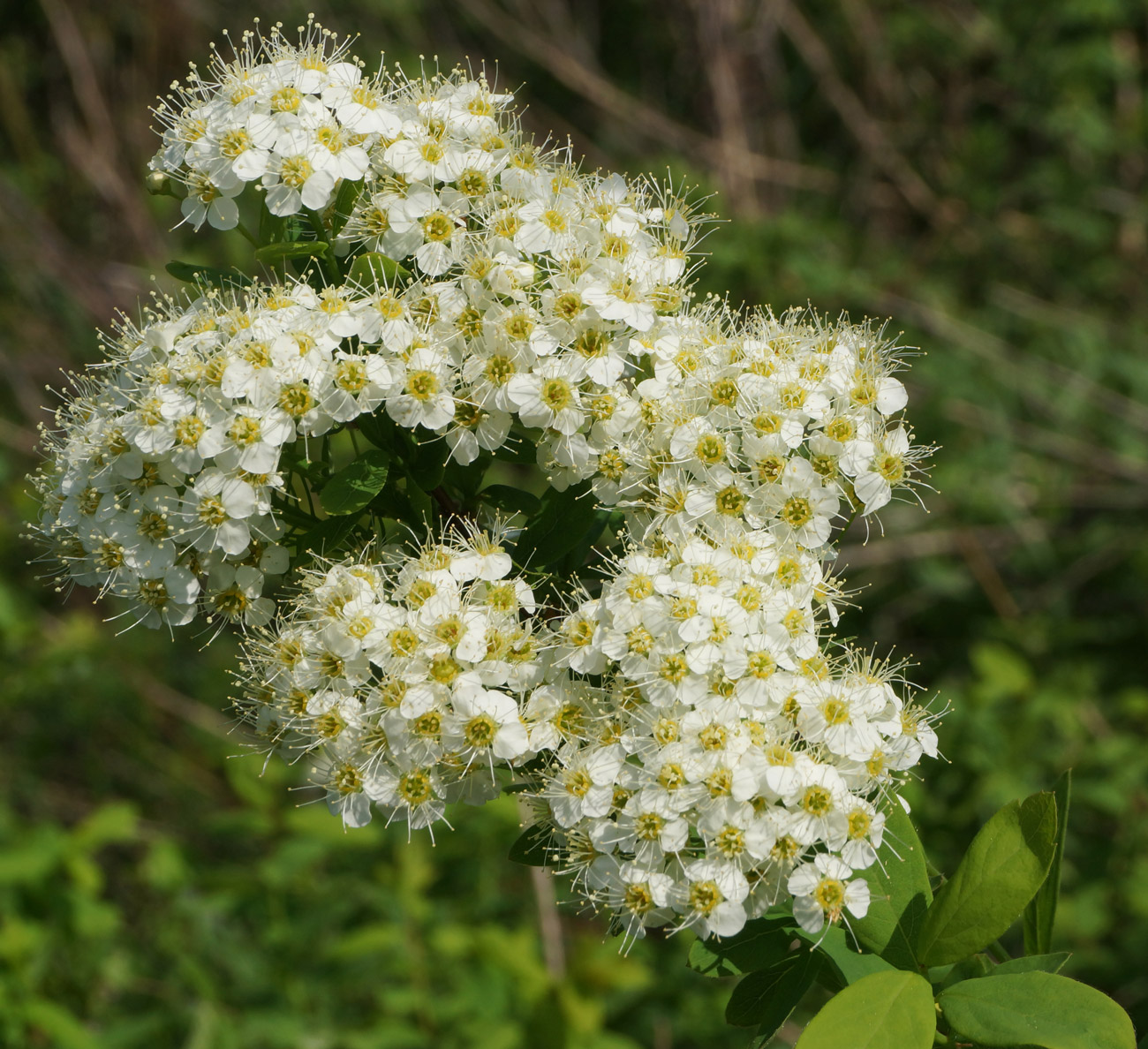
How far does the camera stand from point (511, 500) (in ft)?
6.55

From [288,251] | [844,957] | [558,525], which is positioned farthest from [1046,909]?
[288,251]

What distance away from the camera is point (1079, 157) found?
20.3 ft

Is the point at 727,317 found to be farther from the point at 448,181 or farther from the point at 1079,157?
the point at 1079,157

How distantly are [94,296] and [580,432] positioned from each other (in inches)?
221

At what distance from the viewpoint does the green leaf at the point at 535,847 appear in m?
1.84

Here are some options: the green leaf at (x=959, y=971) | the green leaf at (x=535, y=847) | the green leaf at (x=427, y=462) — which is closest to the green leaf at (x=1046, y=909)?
the green leaf at (x=959, y=971)

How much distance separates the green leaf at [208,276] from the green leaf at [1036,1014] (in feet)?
5.40

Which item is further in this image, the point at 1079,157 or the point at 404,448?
the point at 1079,157

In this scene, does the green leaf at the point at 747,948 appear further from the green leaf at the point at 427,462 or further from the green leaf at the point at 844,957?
the green leaf at the point at 427,462

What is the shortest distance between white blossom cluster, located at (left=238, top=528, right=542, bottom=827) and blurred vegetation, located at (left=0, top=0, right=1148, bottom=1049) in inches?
→ 30.3

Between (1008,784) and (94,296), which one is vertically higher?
(94,296)

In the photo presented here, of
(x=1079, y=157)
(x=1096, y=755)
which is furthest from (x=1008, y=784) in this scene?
(x=1079, y=157)

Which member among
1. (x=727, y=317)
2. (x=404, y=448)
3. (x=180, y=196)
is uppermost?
(x=727, y=317)

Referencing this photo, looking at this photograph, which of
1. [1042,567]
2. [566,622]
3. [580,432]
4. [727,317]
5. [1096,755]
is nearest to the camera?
[566,622]
